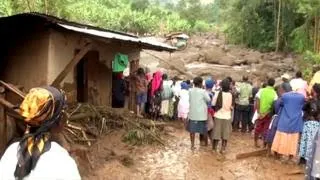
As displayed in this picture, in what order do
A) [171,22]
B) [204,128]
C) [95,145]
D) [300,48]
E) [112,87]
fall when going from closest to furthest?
1. [95,145]
2. [204,128]
3. [112,87]
4. [300,48]
5. [171,22]

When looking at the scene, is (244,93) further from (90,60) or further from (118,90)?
(90,60)

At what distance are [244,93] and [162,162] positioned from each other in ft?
12.1

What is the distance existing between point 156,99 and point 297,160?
16.3ft

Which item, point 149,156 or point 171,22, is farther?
point 171,22

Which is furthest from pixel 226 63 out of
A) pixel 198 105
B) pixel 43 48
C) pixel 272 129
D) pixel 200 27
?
pixel 43 48

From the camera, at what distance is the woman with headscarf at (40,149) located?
2.39 meters

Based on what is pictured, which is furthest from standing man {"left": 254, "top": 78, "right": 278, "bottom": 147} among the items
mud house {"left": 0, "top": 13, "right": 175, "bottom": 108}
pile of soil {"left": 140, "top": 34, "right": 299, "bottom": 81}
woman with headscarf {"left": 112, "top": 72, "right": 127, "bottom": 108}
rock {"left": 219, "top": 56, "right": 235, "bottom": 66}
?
rock {"left": 219, "top": 56, "right": 235, "bottom": 66}

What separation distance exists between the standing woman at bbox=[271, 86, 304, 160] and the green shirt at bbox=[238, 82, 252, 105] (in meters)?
2.88

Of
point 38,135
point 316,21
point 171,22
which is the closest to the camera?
point 38,135

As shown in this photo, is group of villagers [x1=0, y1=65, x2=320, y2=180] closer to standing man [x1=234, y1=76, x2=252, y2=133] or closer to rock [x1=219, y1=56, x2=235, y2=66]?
standing man [x1=234, y1=76, x2=252, y2=133]

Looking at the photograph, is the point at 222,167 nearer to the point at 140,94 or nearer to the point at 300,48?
the point at 140,94

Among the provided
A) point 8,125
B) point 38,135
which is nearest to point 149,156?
point 8,125

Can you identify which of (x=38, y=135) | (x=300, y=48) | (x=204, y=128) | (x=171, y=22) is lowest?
(x=204, y=128)

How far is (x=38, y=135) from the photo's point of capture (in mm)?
2471
